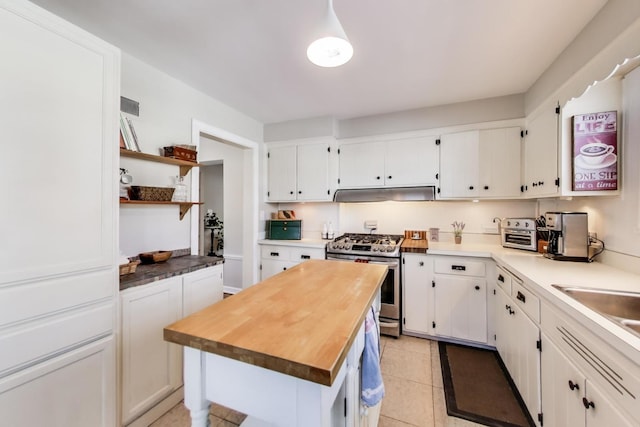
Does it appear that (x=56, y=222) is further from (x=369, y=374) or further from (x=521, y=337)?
(x=521, y=337)

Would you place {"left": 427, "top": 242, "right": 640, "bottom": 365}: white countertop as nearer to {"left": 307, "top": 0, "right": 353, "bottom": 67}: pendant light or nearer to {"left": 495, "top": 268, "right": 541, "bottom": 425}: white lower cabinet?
{"left": 495, "top": 268, "right": 541, "bottom": 425}: white lower cabinet

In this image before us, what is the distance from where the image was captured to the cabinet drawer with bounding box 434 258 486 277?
2.47 meters

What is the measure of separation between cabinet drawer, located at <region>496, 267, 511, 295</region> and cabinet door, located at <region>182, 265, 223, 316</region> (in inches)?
93.6

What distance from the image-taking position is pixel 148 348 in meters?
1.63

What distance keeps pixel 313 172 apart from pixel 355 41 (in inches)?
69.9

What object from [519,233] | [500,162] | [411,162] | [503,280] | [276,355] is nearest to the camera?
[276,355]

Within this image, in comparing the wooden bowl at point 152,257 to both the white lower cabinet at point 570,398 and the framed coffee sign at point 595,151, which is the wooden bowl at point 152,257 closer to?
the white lower cabinet at point 570,398

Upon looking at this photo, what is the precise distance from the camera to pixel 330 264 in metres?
1.84

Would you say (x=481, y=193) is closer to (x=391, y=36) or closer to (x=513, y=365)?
(x=513, y=365)

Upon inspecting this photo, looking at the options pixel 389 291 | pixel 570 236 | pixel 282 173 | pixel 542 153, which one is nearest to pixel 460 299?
pixel 389 291

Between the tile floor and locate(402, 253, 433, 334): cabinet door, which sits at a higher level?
locate(402, 253, 433, 334): cabinet door

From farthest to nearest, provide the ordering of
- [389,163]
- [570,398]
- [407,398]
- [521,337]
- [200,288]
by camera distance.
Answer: [389,163], [200,288], [407,398], [521,337], [570,398]

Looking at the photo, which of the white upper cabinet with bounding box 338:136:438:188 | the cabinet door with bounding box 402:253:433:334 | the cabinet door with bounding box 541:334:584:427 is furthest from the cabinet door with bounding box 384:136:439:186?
the cabinet door with bounding box 541:334:584:427

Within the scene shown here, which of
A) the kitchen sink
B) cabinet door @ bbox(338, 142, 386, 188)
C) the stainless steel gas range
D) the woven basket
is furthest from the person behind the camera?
cabinet door @ bbox(338, 142, 386, 188)
